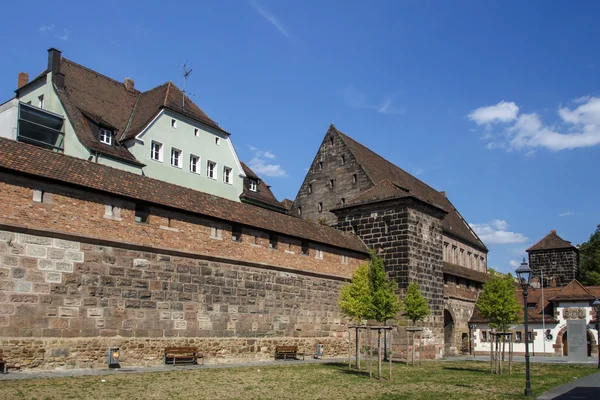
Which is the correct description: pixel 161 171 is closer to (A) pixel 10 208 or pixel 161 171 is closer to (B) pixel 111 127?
(B) pixel 111 127

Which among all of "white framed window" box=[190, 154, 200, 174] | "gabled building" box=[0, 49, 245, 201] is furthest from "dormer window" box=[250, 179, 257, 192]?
"white framed window" box=[190, 154, 200, 174]

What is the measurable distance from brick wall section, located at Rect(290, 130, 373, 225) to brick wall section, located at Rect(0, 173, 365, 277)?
1330 cm

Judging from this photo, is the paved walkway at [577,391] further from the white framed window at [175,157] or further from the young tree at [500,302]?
the white framed window at [175,157]

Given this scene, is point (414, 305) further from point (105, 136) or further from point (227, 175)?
point (227, 175)

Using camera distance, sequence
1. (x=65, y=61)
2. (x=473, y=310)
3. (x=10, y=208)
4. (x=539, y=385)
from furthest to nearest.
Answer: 1. (x=473, y=310)
2. (x=65, y=61)
3. (x=539, y=385)
4. (x=10, y=208)

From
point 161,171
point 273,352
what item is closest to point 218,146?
point 161,171

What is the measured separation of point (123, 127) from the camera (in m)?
35.4

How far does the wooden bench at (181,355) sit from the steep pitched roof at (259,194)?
22.3 metres

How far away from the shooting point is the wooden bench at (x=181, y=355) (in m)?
19.1

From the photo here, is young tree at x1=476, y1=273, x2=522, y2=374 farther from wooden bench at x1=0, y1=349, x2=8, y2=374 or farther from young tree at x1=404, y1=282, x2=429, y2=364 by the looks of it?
wooden bench at x1=0, y1=349, x2=8, y2=374

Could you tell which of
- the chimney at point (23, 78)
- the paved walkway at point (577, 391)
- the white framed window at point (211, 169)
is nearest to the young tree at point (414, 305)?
the paved walkway at point (577, 391)

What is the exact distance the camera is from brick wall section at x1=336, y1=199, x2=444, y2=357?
29.3 meters

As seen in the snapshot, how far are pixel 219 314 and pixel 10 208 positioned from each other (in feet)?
26.3

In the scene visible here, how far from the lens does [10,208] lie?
15.7 meters
